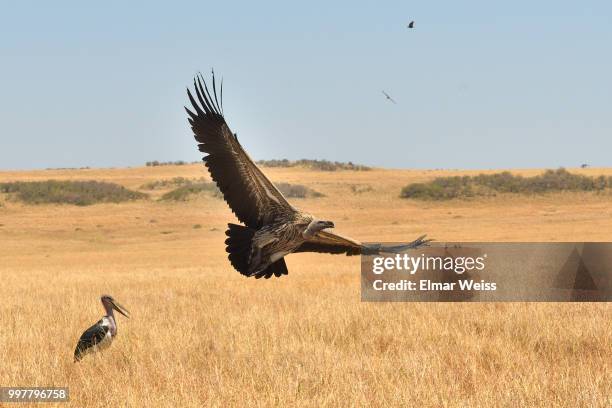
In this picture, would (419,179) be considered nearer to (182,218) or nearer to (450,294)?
(182,218)

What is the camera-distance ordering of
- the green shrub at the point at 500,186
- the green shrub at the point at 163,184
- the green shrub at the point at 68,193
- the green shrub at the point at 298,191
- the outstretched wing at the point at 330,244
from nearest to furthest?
the outstretched wing at the point at 330,244 < the green shrub at the point at 298,191 < the green shrub at the point at 68,193 < the green shrub at the point at 500,186 < the green shrub at the point at 163,184

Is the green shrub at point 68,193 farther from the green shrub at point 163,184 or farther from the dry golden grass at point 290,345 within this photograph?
the dry golden grass at point 290,345

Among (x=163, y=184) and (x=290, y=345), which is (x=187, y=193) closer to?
(x=163, y=184)

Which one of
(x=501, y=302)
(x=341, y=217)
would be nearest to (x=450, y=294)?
(x=501, y=302)

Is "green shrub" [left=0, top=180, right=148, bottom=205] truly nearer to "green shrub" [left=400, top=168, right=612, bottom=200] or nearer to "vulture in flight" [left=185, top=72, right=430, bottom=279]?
"green shrub" [left=400, top=168, right=612, bottom=200]

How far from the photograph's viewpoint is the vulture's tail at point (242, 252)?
574 centimetres

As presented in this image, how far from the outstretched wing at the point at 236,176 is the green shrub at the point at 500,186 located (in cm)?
4588

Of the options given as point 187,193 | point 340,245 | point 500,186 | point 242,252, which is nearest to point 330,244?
point 340,245

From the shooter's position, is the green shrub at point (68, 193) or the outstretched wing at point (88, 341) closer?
the outstretched wing at point (88, 341)

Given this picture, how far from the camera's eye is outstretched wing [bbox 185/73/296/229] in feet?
19.6

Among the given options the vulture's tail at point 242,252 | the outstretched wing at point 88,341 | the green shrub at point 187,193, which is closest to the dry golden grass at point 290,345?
the outstretched wing at point 88,341

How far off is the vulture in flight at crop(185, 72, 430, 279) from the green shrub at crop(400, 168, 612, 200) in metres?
45.9

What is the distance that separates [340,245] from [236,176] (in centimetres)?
90

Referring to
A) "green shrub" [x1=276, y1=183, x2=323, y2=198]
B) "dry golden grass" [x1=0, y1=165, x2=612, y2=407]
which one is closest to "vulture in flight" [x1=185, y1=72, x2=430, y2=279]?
"dry golden grass" [x1=0, y1=165, x2=612, y2=407]
